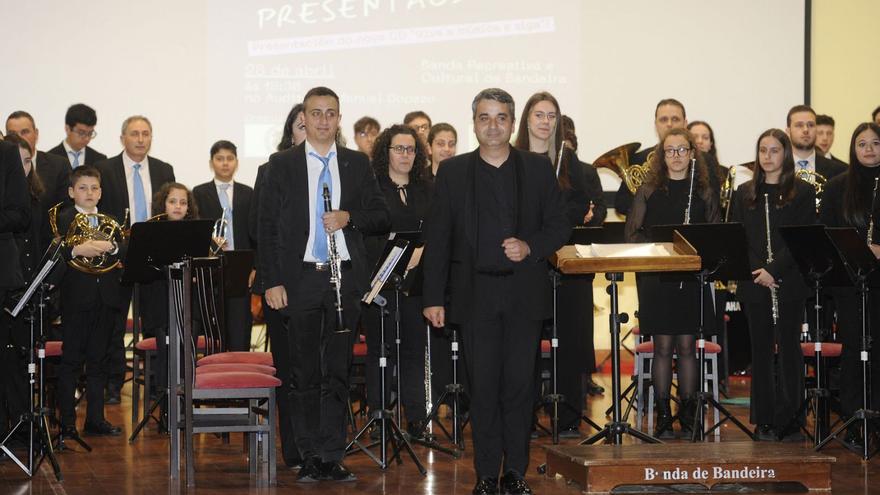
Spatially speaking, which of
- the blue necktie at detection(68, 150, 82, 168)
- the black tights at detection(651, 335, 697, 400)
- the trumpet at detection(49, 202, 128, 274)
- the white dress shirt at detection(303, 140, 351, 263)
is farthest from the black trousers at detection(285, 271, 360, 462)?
the blue necktie at detection(68, 150, 82, 168)

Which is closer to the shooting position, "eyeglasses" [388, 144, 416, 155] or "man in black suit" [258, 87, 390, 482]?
"man in black suit" [258, 87, 390, 482]

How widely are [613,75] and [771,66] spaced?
1.39 metres

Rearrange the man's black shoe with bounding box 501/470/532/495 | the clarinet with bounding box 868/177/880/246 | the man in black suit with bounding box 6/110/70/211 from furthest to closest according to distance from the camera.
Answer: the man in black suit with bounding box 6/110/70/211 < the clarinet with bounding box 868/177/880/246 < the man's black shoe with bounding box 501/470/532/495

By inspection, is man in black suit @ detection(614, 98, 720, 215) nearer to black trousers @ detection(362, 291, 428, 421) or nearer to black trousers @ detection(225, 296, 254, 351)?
black trousers @ detection(362, 291, 428, 421)

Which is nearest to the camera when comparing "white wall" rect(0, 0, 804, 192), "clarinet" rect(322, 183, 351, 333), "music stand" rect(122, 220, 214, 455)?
"clarinet" rect(322, 183, 351, 333)

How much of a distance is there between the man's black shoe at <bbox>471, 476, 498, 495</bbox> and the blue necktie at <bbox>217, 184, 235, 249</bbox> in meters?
3.82

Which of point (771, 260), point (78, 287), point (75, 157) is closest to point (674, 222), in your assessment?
point (771, 260)

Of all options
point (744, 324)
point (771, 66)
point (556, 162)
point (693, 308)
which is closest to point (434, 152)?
point (556, 162)

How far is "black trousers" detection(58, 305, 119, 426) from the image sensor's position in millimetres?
7121

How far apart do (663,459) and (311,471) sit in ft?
5.23

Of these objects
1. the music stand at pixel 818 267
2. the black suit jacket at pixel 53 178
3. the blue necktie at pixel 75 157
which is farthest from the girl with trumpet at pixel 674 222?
the blue necktie at pixel 75 157

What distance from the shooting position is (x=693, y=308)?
700 cm

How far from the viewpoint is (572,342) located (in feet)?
24.1

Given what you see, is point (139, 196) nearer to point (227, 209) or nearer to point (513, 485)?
point (227, 209)
